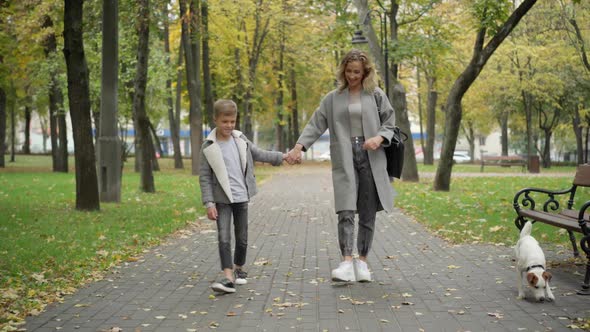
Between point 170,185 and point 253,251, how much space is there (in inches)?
565

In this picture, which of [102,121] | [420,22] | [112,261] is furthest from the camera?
[420,22]

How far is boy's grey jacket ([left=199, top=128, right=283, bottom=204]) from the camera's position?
661 cm

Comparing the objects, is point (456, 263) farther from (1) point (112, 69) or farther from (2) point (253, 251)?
(1) point (112, 69)

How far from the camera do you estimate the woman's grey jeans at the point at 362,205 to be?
22.6 feet

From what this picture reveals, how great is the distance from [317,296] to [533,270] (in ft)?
5.88

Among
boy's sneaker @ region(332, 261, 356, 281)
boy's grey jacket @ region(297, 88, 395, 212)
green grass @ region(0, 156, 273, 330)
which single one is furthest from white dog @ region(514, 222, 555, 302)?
green grass @ region(0, 156, 273, 330)

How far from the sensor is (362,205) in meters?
6.93

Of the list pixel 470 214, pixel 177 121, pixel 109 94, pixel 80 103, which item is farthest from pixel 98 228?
pixel 177 121

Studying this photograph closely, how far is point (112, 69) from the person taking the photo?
50.7 feet

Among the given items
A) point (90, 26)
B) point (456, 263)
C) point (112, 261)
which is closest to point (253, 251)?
point (112, 261)

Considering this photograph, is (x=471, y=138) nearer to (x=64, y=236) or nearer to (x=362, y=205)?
(x=64, y=236)

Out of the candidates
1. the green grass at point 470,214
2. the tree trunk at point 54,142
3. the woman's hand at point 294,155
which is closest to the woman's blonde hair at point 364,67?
the woman's hand at point 294,155

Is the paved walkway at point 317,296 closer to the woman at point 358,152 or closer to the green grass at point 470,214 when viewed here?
the woman at point 358,152

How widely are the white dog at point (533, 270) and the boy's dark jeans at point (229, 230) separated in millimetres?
2479
